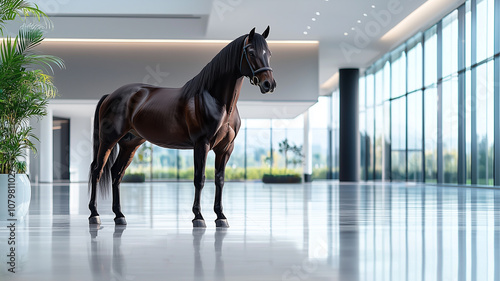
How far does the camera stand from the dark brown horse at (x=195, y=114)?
6.05 metres

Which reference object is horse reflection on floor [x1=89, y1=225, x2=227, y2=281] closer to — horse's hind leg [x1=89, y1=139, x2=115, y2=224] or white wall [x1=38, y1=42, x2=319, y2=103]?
horse's hind leg [x1=89, y1=139, x2=115, y2=224]

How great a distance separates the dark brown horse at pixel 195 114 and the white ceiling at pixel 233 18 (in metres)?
12.0

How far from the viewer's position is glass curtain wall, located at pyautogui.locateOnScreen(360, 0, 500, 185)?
20188 millimetres

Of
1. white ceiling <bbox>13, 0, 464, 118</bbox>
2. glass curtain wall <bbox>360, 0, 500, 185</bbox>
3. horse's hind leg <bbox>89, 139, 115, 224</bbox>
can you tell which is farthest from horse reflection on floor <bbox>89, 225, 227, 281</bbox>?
glass curtain wall <bbox>360, 0, 500, 185</bbox>

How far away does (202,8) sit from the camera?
19.7 m

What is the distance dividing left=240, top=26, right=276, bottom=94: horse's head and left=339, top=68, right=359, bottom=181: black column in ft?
80.4

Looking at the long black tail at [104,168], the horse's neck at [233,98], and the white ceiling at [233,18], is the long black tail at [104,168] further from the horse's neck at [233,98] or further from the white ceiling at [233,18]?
the white ceiling at [233,18]

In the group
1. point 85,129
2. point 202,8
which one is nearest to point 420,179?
point 202,8

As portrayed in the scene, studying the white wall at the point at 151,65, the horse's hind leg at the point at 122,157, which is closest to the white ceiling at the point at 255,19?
the white wall at the point at 151,65

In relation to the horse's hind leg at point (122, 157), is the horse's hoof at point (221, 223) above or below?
below

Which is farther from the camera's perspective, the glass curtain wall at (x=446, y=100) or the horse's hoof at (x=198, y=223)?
the glass curtain wall at (x=446, y=100)

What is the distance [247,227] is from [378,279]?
3251 millimetres

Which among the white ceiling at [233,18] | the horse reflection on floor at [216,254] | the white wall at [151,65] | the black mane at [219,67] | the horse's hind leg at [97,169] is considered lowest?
the horse reflection on floor at [216,254]

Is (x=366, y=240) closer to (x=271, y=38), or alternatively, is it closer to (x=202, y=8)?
(x=202, y=8)
